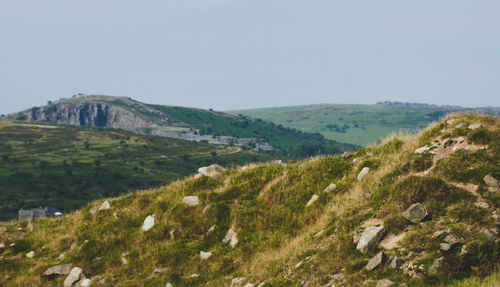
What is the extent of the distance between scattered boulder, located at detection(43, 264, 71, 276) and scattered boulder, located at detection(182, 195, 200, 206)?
4.99 meters

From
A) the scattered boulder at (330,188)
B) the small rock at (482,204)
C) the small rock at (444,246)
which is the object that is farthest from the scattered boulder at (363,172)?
the small rock at (444,246)

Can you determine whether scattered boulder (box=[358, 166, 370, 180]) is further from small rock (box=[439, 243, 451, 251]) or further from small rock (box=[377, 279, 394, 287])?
small rock (box=[377, 279, 394, 287])

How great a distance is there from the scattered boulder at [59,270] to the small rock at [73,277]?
0.48 meters

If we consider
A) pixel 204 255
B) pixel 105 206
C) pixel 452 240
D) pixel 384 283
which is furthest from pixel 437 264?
pixel 105 206

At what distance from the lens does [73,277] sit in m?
14.3

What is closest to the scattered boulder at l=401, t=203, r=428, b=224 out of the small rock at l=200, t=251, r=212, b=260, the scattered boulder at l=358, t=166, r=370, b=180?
the scattered boulder at l=358, t=166, r=370, b=180

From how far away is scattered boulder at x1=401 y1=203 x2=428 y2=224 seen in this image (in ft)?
33.6

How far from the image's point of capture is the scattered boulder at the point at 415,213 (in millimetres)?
10250

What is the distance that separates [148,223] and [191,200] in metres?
1.95

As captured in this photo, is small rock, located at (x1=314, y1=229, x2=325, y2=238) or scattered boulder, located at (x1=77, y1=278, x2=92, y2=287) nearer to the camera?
small rock, located at (x1=314, y1=229, x2=325, y2=238)

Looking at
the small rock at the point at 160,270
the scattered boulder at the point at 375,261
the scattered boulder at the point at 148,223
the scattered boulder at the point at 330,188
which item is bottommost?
the small rock at the point at 160,270

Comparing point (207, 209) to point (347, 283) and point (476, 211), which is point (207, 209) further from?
point (476, 211)

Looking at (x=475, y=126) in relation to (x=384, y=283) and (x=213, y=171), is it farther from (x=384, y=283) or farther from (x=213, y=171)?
(x=213, y=171)

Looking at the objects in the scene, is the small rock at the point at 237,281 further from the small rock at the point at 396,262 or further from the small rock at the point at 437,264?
the small rock at the point at 437,264
